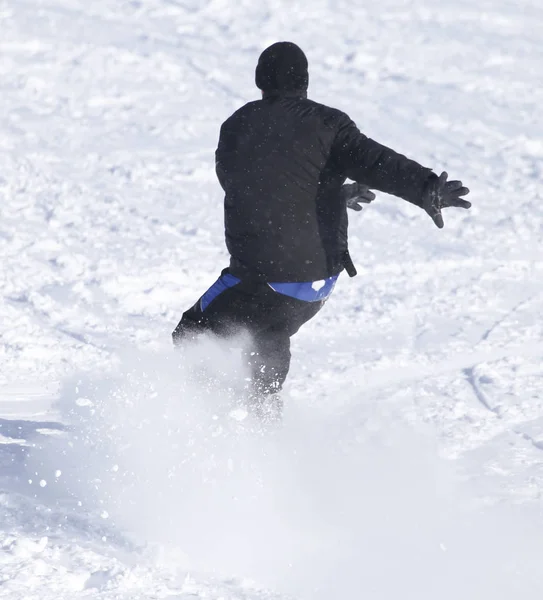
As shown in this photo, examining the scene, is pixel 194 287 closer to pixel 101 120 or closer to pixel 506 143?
pixel 101 120

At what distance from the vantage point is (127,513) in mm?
3607

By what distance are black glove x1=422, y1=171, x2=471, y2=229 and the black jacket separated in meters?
0.07

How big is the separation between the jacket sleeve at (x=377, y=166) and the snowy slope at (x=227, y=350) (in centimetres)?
87

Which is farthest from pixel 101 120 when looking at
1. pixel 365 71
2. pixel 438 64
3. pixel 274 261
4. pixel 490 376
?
pixel 274 261

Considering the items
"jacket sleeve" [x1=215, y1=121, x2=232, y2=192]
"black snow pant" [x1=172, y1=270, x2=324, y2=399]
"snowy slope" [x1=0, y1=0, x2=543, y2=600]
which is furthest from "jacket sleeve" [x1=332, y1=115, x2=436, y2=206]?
"snowy slope" [x1=0, y1=0, x2=543, y2=600]

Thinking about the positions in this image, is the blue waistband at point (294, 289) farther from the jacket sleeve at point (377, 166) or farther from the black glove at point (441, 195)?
the black glove at point (441, 195)

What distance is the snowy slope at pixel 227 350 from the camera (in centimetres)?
344

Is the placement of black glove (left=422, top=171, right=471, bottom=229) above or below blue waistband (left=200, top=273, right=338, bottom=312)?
above

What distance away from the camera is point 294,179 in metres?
3.51

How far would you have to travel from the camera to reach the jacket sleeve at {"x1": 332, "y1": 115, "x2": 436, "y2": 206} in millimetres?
3332

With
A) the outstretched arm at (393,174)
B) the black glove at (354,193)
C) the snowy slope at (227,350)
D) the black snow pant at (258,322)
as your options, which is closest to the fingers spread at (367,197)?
the black glove at (354,193)

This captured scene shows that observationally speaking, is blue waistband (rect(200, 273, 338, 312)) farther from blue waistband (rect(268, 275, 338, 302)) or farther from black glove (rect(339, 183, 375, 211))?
black glove (rect(339, 183, 375, 211))

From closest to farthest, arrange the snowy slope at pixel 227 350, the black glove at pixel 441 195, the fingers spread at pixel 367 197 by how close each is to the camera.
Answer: the black glove at pixel 441 195 → the snowy slope at pixel 227 350 → the fingers spread at pixel 367 197

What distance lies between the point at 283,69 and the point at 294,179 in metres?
0.39
